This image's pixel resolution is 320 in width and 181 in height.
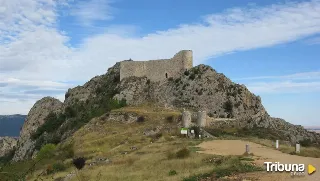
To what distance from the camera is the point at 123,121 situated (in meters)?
57.7

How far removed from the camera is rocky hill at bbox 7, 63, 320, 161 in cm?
5959

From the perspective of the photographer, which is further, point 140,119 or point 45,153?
point 140,119

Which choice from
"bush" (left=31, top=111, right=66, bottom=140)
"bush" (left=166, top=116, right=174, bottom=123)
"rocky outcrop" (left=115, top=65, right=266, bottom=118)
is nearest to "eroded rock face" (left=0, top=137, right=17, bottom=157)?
"bush" (left=31, top=111, right=66, bottom=140)

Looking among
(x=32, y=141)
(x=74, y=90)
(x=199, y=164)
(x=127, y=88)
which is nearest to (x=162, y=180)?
(x=199, y=164)

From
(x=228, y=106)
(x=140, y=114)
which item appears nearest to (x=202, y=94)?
(x=228, y=106)

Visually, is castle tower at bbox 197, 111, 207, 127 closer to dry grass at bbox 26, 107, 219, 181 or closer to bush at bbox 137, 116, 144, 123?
dry grass at bbox 26, 107, 219, 181

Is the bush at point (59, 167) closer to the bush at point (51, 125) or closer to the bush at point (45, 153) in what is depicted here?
the bush at point (45, 153)

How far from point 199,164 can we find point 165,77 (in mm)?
51932

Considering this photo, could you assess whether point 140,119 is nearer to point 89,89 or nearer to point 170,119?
point 170,119

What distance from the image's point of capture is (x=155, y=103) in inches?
2813

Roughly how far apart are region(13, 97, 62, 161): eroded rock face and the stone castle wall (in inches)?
966

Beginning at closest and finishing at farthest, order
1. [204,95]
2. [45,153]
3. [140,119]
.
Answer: [45,153] → [140,119] → [204,95]

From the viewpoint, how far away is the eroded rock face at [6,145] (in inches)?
3851

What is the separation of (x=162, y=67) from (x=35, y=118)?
37561 mm
